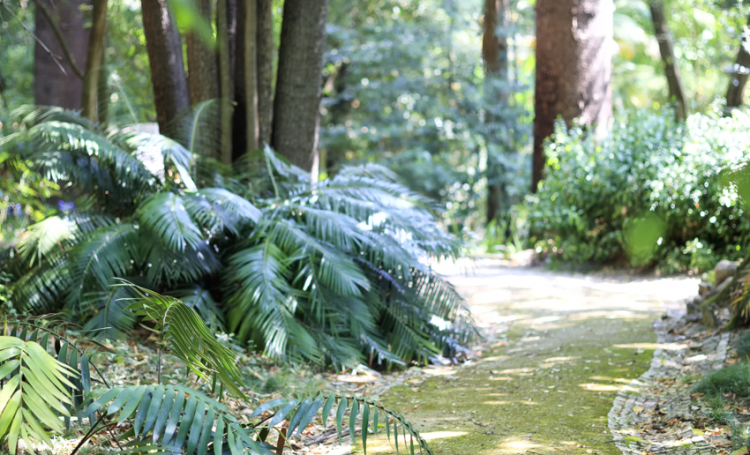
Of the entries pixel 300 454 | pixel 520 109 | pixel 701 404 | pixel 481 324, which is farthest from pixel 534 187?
pixel 300 454

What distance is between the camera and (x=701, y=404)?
10.7 feet

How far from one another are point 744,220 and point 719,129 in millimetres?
975

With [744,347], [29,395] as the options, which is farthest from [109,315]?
[744,347]

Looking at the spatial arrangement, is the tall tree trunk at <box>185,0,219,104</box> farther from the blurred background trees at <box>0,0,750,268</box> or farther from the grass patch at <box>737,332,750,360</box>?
the grass patch at <box>737,332,750,360</box>

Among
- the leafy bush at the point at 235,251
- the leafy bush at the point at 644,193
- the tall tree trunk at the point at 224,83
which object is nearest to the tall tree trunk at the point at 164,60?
the tall tree trunk at the point at 224,83

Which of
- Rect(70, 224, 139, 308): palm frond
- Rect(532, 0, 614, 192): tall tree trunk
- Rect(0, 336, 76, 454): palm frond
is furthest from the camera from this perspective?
Rect(532, 0, 614, 192): tall tree trunk

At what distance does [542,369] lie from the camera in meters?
4.20

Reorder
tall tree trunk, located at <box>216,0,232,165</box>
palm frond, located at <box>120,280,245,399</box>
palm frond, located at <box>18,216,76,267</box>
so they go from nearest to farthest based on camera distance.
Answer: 1. palm frond, located at <box>120,280,245,399</box>
2. palm frond, located at <box>18,216,76,267</box>
3. tall tree trunk, located at <box>216,0,232,165</box>

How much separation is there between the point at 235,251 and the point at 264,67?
7.21 feet

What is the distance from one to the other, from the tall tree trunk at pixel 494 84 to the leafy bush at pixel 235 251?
7090 millimetres

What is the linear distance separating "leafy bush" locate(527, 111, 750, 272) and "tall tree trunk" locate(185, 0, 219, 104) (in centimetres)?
416

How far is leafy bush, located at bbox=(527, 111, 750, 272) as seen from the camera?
19.5 ft

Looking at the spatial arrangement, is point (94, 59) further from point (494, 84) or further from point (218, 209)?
point (494, 84)

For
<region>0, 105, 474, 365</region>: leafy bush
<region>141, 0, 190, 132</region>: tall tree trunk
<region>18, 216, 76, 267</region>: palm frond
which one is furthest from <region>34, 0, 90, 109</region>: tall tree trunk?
<region>18, 216, 76, 267</region>: palm frond
